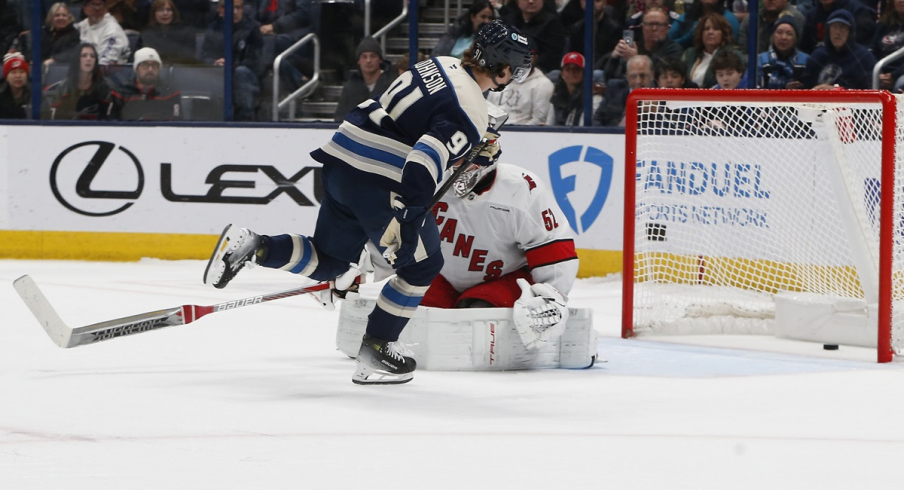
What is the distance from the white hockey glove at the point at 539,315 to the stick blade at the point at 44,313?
132cm

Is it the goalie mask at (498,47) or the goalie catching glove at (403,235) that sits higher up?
the goalie mask at (498,47)

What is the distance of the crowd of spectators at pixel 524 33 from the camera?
249 inches

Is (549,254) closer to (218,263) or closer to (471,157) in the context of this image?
(471,157)

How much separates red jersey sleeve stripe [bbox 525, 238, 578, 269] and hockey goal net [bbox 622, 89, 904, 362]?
743 mm

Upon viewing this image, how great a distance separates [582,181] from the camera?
6.62m

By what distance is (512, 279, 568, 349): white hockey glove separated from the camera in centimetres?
382

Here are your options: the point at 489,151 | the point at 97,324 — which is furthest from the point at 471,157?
the point at 97,324

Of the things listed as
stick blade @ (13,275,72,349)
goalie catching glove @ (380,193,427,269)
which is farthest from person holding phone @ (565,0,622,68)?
stick blade @ (13,275,72,349)

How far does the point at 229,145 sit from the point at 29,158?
118cm

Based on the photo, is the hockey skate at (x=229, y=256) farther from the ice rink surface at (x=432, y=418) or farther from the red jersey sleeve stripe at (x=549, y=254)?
the red jersey sleeve stripe at (x=549, y=254)

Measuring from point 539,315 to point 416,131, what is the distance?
724mm

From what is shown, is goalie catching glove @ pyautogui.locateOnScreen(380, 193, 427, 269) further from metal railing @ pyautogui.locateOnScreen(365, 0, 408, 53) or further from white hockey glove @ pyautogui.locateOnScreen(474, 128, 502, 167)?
metal railing @ pyautogui.locateOnScreen(365, 0, 408, 53)

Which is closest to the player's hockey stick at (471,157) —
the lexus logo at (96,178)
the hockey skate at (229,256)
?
the hockey skate at (229,256)

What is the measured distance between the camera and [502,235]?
4.07 meters
